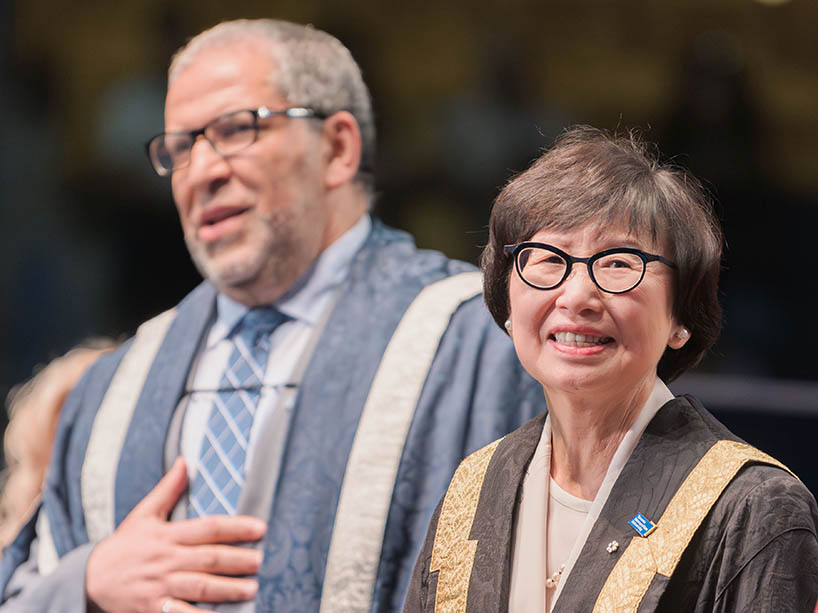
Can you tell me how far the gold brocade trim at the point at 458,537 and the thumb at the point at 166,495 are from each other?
713mm

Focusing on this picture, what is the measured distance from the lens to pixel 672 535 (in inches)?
45.3

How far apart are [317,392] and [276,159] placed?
0.42 m

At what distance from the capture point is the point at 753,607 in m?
1.09

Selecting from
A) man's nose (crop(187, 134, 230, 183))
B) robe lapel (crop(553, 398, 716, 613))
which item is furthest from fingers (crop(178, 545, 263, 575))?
robe lapel (crop(553, 398, 716, 613))

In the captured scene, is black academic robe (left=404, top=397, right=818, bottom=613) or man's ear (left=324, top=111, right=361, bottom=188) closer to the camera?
black academic robe (left=404, top=397, right=818, bottom=613)

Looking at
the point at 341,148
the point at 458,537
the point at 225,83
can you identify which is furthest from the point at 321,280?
the point at 458,537

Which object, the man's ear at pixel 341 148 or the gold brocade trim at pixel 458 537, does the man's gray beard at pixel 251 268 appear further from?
the gold brocade trim at pixel 458 537

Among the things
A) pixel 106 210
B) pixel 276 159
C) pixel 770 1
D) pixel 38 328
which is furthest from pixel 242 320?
pixel 770 1

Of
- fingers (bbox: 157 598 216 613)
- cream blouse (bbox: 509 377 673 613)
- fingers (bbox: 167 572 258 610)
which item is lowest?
fingers (bbox: 157 598 216 613)

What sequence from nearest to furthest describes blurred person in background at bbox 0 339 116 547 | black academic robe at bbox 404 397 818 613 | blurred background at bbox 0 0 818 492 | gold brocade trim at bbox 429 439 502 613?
black academic robe at bbox 404 397 818 613 → gold brocade trim at bbox 429 439 502 613 → blurred background at bbox 0 0 818 492 → blurred person in background at bbox 0 339 116 547

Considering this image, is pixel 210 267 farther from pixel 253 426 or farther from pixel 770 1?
pixel 770 1

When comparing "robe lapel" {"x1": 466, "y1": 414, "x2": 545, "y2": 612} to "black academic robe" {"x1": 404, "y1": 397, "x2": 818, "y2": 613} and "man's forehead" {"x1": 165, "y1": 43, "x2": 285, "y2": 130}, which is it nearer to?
"black academic robe" {"x1": 404, "y1": 397, "x2": 818, "y2": 613}

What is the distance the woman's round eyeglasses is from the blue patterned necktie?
85 cm

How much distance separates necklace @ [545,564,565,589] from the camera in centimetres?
124
